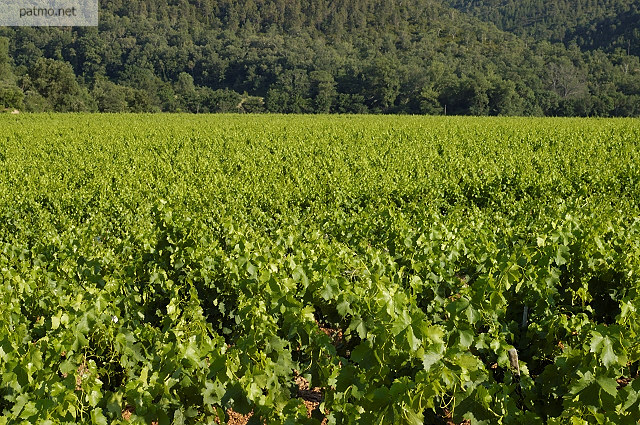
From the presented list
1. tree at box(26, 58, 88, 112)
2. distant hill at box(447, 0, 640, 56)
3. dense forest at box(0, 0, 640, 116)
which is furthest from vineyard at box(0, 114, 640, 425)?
distant hill at box(447, 0, 640, 56)

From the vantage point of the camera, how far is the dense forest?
7300 centimetres

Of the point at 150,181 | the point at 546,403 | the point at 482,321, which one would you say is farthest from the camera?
the point at 150,181

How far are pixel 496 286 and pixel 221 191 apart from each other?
8013 mm

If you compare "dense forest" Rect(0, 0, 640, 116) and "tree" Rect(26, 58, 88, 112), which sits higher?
"dense forest" Rect(0, 0, 640, 116)

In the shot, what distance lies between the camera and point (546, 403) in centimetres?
367

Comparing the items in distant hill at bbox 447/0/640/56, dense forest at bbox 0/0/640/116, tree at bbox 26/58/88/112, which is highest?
distant hill at bbox 447/0/640/56

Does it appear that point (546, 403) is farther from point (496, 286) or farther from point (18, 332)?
point (18, 332)

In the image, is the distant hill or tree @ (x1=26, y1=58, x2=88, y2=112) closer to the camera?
tree @ (x1=26, y1=58, x2=88, y2=112)

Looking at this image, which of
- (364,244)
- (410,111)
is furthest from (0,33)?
(364,244)

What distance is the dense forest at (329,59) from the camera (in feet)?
240

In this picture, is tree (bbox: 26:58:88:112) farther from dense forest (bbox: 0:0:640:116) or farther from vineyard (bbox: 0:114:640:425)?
vineyard (bbox: 0:114:640:425)

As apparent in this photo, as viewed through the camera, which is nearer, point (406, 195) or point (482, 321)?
point (482, 321)

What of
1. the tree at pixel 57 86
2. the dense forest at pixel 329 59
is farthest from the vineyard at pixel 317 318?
the tree at pixel 57 86

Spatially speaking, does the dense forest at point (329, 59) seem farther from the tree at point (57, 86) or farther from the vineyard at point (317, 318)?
the vineyard at point (317, 318)
